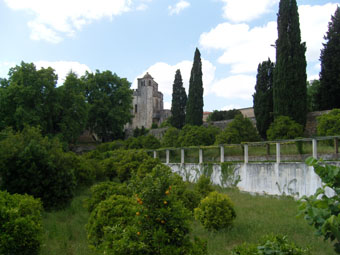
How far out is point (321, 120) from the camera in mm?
18594

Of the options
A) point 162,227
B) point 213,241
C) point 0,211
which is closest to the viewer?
point 162,227

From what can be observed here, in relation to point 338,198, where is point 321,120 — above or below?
above

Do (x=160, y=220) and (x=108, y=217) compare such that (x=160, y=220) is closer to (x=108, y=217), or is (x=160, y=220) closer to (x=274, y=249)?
(x=274, y=249)

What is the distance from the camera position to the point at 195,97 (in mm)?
30984

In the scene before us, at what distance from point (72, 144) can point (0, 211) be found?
33.6 meters

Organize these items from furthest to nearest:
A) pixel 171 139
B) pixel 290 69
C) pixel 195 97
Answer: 1. pixel 195 97
2. pixel 171 139
3. pixel 290 69

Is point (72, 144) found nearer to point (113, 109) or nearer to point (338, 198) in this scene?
point (113, 109)

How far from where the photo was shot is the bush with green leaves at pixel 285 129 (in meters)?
20.4

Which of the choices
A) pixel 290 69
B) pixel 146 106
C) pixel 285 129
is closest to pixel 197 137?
pixel 285 129

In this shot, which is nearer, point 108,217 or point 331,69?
point 108,217

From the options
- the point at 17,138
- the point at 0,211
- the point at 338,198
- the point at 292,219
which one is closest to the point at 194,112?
the point at 17,138

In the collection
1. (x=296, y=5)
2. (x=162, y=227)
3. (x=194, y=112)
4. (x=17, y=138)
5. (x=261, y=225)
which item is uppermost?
(x=296, y=5)

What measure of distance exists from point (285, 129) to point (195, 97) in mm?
11817

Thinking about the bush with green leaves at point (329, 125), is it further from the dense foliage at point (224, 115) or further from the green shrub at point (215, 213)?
the dense foliage at point (224, 115)
